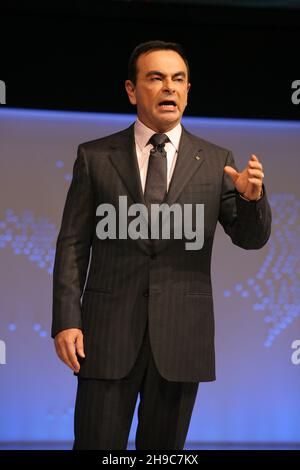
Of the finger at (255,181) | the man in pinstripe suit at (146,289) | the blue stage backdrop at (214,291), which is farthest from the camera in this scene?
the blue stage backdrop at (214,291)

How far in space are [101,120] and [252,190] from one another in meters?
2.24

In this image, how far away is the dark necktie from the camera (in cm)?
226

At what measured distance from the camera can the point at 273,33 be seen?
4020mm

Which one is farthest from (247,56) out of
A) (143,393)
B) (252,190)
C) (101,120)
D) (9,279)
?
(143,393)

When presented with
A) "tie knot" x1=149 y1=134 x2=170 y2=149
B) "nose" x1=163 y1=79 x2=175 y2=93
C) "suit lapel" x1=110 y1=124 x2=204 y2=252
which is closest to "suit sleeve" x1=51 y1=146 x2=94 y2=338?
"suit lapel" x1=110 y1=124 x2=204 y2=252

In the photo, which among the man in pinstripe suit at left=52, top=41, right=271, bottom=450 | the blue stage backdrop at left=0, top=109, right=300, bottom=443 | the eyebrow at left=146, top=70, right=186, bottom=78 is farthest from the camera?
the blue stage backdrop at left=0, top=109, right=300, bottom=443

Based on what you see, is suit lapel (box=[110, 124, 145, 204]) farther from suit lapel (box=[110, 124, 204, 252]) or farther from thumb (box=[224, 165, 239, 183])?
thumb (box=[224, 165, 239, 183])

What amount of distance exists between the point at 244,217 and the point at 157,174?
29cm

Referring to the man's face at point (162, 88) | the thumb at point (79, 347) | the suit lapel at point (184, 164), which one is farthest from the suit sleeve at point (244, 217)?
the thumb at point (79, 347)

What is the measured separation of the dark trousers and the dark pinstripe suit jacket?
0.04 meters

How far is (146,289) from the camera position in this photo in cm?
224

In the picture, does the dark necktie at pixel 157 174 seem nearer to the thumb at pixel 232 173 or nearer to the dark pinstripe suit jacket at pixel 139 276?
the dark pinstripe suit jacket at pixel 139 276

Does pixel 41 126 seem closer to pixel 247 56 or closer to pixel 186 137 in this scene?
pixel 247 56

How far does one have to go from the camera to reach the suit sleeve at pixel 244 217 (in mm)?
2188
